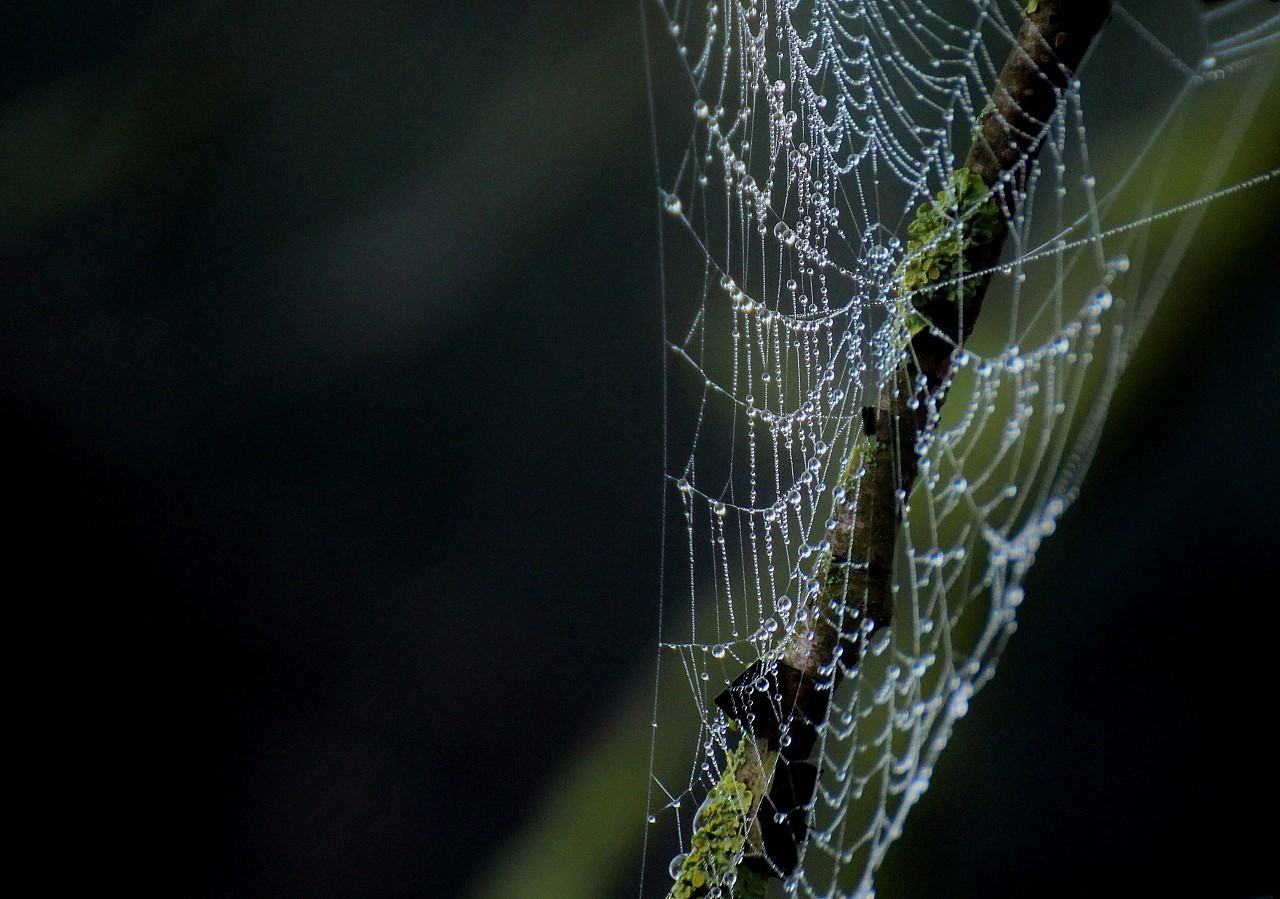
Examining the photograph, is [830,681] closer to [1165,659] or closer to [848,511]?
[848,511]

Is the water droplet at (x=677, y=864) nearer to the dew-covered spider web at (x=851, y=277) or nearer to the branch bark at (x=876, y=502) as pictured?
the dew-covered spider web at (x=851, y=277)

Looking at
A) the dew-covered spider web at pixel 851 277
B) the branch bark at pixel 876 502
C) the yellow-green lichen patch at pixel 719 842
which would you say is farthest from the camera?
the dew-covered spider web at pixel 851 277

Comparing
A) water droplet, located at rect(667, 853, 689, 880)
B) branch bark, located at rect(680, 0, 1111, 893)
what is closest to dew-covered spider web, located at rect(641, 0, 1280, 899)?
water droplet, located at rect(667, 853, 689, 880)

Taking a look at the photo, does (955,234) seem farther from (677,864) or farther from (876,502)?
(677,864)

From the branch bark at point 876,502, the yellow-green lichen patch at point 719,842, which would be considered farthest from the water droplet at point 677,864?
the branch bark at point 876,502

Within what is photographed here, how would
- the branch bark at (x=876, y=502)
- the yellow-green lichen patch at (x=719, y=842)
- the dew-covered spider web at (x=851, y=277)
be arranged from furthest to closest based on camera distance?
the dew-covered spider web at (x=851, y=277)
the yellow-green lichen patch at (x=719, y=842)
the branch bark at (x=876, y=502)

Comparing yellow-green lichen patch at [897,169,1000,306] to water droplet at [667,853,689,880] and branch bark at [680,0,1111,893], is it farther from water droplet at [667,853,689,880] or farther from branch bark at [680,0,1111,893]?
water droplet at [667,853,689,880]
